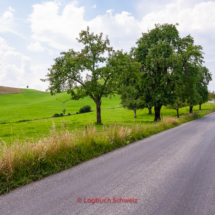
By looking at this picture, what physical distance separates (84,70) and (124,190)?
67.6 ft

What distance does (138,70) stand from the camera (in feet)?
78.9

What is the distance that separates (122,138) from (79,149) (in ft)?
11.2

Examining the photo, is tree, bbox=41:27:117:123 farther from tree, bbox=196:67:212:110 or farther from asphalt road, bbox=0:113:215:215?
tree, bbox=196:67:212:110

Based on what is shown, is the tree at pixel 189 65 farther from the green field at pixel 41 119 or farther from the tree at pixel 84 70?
the tree at pixel 84 70

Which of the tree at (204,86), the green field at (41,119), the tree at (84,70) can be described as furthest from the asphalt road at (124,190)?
the tree at (204,86)

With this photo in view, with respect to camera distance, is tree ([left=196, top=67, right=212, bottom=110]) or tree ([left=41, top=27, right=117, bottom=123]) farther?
tree ([left=196, top=67, right=212, bottom=110])

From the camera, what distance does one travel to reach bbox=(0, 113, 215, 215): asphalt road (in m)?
3.74

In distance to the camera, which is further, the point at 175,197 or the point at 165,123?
the point at 165,123

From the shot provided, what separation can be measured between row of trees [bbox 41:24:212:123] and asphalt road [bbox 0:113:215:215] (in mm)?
17157

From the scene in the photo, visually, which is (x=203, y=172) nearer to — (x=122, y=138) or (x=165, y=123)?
(x=122, y=138)

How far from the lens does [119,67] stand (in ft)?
75.4

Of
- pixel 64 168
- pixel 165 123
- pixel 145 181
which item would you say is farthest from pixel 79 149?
pixel 165 123

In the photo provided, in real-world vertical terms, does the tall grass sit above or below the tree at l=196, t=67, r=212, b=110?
below

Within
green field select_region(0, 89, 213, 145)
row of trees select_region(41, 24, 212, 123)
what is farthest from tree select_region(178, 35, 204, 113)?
green field select_region(0, 89, 213, 145)
